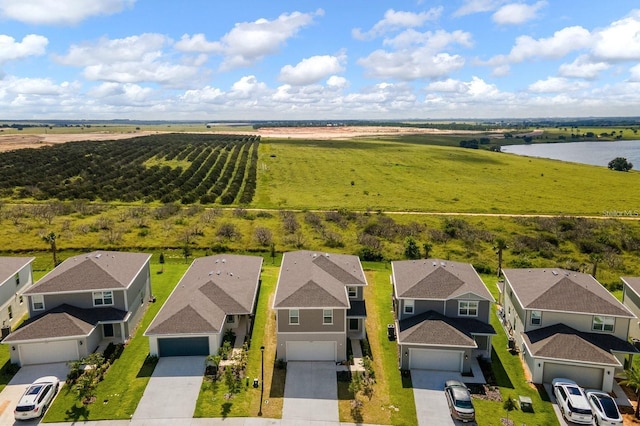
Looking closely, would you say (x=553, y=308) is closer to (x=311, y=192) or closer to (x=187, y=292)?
(x=187, y=292)

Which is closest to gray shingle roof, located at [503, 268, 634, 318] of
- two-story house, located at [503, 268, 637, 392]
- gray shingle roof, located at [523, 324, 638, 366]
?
two-story house, located at [503, 268, 637, 392]

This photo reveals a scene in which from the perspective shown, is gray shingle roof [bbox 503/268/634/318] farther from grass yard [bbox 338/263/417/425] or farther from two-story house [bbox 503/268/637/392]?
grass yard [bbox 338/263/417/425]

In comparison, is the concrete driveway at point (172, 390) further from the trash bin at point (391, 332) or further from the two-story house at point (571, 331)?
the two-story house at point (571, 331)

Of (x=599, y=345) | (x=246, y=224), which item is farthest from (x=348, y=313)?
(x=246, y=224)

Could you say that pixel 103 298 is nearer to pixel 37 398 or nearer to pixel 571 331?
pixel 37 398

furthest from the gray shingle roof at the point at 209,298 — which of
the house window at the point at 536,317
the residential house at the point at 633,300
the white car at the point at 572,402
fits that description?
the residential house at the point at 633,300
